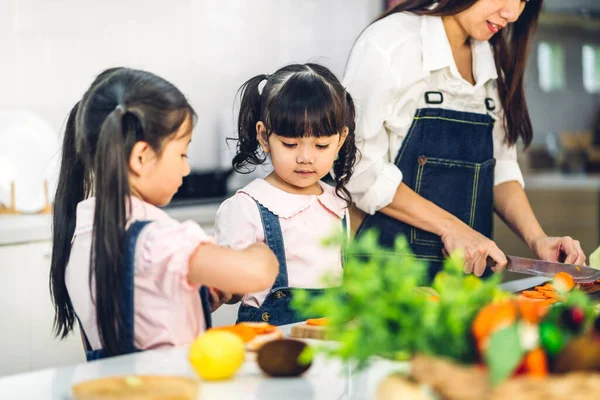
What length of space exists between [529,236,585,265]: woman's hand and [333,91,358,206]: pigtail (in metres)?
0.54

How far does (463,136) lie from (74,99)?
1569 millimetres

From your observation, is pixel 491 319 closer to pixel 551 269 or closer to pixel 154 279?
pixel 154 279

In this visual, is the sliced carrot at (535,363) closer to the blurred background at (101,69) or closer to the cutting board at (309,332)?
the cutting board at (309,332)

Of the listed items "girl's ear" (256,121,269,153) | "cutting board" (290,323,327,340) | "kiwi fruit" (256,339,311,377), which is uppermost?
"girl's ear" (256,121,269,153)

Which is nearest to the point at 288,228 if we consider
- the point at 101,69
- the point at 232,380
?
the point at 232,380

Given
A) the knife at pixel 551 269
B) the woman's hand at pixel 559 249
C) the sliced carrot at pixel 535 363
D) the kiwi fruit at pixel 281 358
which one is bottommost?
the woman's hand at pixel 559 249

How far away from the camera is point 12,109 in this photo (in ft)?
9.25

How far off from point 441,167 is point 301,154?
54 cm

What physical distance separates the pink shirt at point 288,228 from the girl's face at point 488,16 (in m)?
0.59

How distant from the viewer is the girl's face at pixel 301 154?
5.12ft

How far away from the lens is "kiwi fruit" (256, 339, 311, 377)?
1.04 metres

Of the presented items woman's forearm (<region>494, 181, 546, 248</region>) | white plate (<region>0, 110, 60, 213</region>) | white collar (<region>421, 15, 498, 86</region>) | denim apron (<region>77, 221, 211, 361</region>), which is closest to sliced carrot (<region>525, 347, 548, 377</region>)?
denim apron (<region>77, 221, 211, 361</region>)

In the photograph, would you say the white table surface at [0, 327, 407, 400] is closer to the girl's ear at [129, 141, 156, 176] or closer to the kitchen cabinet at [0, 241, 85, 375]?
the girl's ear at [129, 141, 156, 176]

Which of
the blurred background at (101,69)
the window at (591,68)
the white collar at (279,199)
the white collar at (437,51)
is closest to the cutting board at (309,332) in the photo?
the white collar at (279,199)
